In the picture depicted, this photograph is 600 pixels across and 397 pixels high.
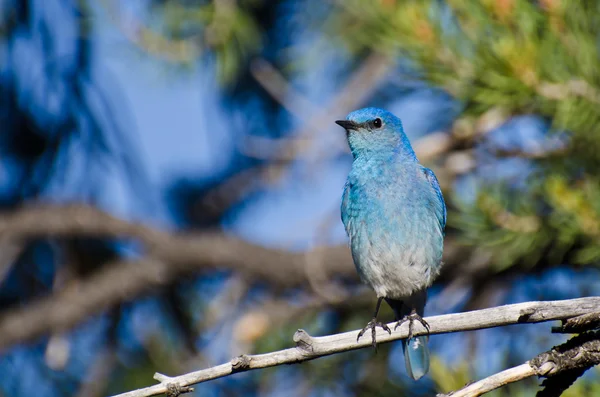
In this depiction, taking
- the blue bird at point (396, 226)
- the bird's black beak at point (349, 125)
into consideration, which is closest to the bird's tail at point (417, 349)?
the blue bird at point (396, 226)

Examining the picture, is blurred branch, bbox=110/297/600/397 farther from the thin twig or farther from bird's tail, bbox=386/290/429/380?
bird's tail, bbox=386/290/429/380

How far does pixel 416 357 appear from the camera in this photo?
13.2 ft

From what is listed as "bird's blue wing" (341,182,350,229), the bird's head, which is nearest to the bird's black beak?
the bird's head

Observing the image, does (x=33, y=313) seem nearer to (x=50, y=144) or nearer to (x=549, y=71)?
(x=50, y=144)

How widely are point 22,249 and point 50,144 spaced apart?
27.3 inches

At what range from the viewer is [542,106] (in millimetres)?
3395

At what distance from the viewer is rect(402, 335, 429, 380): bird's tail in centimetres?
388

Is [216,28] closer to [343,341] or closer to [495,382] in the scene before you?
[343,341]

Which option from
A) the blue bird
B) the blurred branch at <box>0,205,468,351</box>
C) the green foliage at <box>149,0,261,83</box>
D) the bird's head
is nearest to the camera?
the blue bird

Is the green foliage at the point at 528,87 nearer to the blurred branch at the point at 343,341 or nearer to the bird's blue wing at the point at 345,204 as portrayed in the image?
the bird's blue wing at the point at 345,204

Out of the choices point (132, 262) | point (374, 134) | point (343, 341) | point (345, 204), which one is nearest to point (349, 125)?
point (374, 134)

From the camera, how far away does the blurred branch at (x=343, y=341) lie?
89.0 inches

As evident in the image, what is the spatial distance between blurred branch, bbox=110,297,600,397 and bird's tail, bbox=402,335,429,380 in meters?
1.44

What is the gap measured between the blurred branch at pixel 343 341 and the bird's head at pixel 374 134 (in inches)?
74.5
